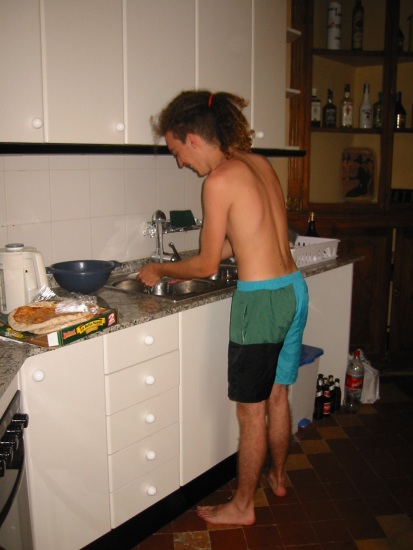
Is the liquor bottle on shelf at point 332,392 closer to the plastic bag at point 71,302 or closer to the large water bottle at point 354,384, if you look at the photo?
the large water bottle at point 354,384

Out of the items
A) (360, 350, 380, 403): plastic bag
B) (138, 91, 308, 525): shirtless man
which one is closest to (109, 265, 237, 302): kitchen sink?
(138, 91, 308, 525): shirtless man

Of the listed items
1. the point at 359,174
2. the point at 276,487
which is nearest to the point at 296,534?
the point at 276,487

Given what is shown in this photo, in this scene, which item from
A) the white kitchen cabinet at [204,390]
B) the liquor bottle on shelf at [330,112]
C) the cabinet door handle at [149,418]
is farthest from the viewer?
the liquor bottle on shelf at [330,112]

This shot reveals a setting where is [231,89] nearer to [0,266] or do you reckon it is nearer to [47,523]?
[0,266]

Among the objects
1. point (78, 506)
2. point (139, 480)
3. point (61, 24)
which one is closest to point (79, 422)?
point (78, 506)

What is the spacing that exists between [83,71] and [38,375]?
1017mm

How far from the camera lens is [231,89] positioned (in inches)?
94.7

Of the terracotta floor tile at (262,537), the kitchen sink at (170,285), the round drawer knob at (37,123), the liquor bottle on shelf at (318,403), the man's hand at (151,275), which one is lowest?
the terracotta floor tile at (262,537)

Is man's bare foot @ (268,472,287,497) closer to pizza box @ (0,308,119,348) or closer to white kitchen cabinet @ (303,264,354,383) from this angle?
white kitchen cabinet @ (303,264,354,383)

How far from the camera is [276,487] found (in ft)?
7.21

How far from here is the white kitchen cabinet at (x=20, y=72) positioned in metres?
1.62

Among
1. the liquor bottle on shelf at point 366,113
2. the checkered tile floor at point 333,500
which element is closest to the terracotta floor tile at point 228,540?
the checkered tile floor at point 333,500

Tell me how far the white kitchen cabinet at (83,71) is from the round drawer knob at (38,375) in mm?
761

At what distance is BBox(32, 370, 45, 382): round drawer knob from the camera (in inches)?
58.0
